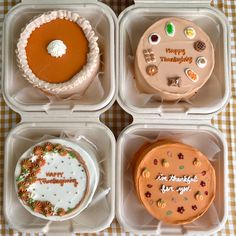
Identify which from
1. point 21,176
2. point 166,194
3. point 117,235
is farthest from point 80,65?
point 117,235

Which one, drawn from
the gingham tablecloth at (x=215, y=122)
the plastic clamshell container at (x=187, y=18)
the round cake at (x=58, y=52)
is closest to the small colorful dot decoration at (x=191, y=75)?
the plastic clamshell container at (x=187, y=18)

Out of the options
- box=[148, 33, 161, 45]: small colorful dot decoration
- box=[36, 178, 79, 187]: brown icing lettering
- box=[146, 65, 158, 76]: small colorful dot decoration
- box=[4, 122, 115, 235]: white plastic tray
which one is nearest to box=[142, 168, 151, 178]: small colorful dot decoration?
box=[4, 122, 115, 235]: white plastic tray

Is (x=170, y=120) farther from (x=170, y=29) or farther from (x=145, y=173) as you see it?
(x=170, y=29)

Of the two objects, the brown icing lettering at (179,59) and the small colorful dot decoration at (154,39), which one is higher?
the small colorful dot decoration at (154,39)

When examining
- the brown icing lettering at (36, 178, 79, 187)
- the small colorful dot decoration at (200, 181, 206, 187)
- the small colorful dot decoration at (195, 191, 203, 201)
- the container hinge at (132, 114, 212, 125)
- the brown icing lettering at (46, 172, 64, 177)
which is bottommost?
the small colorful dot decoration at (195, 191, 203, 201)

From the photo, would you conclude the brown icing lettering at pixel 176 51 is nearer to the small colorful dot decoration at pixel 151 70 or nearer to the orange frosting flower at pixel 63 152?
the small colorful dot decoration at pixel 151 70

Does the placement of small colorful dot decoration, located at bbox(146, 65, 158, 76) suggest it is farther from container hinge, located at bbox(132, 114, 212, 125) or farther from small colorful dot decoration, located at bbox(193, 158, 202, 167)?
small colorful dot decoration, located at bbox(193, 158, 202, 167)

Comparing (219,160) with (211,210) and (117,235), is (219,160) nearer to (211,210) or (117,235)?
(211,210)
